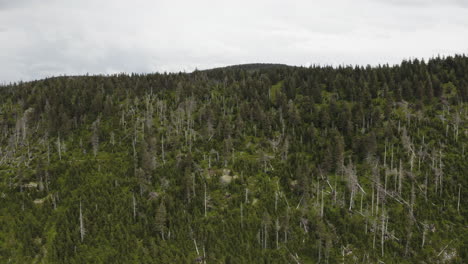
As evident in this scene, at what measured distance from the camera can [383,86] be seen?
169 metres

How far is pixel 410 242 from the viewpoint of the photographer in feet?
285

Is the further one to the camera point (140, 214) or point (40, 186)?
point (40, 186)

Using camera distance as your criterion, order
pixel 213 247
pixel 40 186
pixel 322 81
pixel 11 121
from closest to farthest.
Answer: pixel 213 247, pixel 40 186, pixel 11 121, pixel 322 81

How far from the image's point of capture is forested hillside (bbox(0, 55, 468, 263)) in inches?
3366

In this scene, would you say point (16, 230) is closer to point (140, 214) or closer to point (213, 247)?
point (140, 214)

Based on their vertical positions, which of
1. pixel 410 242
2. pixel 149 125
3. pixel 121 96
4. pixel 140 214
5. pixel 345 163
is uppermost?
pixel 121 96

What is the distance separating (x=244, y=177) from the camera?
11156 centimetres

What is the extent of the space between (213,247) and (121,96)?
417ft

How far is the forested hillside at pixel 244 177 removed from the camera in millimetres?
85500

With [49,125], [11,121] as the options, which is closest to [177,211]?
[49,125]

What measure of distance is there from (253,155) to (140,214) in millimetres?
51676

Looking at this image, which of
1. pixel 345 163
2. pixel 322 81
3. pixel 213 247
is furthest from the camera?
pixel 322 81

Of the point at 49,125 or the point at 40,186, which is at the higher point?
the point at 49,125

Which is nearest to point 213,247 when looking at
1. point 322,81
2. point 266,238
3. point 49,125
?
point 266,238
